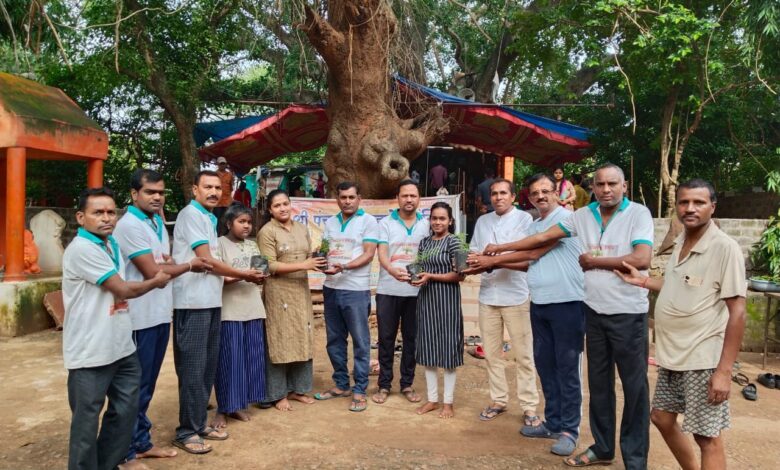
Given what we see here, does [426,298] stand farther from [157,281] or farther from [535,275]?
[157,281]

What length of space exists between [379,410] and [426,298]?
1.00m

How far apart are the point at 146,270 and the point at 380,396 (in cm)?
229

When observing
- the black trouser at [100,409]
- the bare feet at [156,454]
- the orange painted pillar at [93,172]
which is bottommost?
the bare feet at [156,454]

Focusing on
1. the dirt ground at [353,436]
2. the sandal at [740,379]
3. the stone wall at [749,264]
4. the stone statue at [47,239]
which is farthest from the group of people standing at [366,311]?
the stone statue at [47,239]

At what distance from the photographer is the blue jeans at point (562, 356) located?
361 cm

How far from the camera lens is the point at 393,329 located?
4543mm

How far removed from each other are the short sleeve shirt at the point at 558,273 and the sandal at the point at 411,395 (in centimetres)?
143

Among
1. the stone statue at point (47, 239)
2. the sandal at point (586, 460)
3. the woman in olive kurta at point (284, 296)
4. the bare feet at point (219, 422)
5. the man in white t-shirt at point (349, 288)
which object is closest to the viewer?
the sandal at point (586, 460)

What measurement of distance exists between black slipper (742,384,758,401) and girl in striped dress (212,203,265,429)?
14.5ft

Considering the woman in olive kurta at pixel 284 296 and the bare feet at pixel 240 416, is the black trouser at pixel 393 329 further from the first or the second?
the bare feet at pixel 240 416

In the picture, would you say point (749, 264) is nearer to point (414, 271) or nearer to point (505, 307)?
point (505, 307)

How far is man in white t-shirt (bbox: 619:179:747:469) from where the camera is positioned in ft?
8.25

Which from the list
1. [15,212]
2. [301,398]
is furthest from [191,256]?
[15,212]

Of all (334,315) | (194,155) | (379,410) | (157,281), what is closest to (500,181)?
(334,315)
